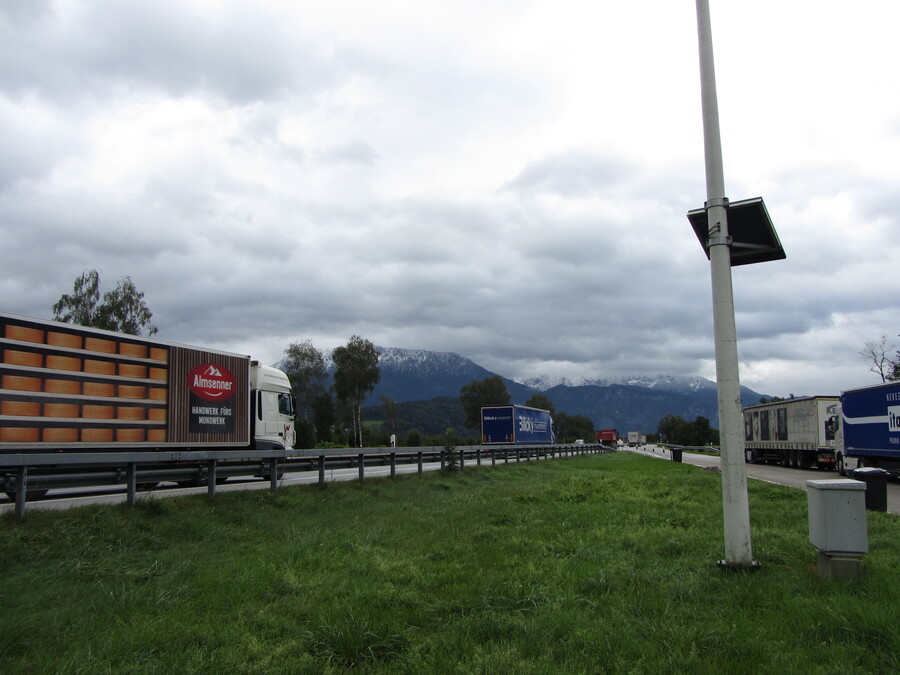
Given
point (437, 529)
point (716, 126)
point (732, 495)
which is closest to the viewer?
point (732, 495)

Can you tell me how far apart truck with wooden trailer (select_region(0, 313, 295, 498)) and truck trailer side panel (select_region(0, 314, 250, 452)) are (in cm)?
2

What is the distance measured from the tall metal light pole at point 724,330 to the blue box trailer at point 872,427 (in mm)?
20302

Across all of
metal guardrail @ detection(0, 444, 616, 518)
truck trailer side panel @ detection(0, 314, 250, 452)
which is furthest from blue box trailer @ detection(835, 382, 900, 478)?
truck trailer side panel @ detection(0, 314, 250, 452)

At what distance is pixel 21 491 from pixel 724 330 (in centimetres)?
847

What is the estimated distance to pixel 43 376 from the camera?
1315cm

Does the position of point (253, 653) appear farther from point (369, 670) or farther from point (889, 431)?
point (889, 431)

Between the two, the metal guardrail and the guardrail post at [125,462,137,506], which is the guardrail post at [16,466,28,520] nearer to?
the metal guardrail

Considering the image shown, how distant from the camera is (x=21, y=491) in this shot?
8.02 meters

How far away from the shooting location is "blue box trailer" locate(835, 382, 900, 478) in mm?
23125

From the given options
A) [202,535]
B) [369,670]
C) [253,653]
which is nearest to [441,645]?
[369,670]

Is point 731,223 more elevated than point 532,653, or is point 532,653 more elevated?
point 731,223

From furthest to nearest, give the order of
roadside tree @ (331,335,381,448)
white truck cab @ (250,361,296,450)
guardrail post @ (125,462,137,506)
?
roadside tree @ (331,335,381,448) → white truck cab @ (250,361,296,450) → guardrail post @ (125,462,137,506)

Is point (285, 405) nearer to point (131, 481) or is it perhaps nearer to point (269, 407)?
point (269, 407)

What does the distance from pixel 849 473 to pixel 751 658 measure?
28.5m
